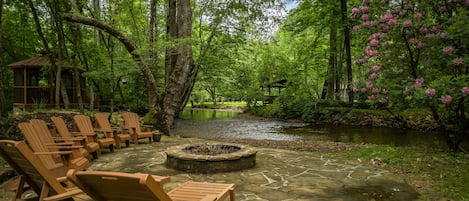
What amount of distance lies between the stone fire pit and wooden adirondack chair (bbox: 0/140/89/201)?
218 centimetres

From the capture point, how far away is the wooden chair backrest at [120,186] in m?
2.09

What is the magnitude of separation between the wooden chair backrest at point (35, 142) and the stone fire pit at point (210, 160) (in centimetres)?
173

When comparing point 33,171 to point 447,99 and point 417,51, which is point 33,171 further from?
point 417,51

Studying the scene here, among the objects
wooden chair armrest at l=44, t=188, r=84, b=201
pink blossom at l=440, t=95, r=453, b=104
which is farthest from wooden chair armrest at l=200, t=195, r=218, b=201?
pink blossom at l=440, t=95, r=453, b=104

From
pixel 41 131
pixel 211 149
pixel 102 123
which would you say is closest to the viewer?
pixel 41 131

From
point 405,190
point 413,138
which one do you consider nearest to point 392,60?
point 405,190

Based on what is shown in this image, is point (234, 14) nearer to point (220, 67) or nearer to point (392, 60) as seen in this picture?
point (220, 67)

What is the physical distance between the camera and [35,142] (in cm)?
420

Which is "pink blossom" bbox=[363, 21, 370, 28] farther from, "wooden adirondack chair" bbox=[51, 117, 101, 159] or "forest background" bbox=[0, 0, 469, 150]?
"wooden adirondack chair" bbox=[51, 117, 101, 159]

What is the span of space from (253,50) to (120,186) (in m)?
15.7

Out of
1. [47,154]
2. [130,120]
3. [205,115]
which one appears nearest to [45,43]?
[130,120]

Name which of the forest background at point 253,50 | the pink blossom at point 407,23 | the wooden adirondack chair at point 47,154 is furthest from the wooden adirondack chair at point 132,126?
the pink blossom at point 407,23

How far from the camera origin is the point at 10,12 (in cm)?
1675

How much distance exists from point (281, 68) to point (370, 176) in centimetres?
1974
